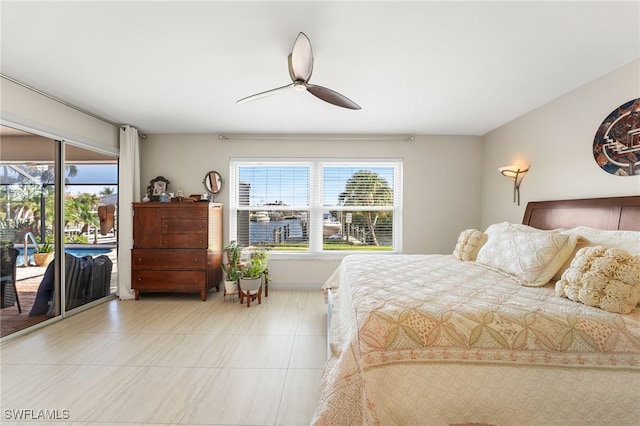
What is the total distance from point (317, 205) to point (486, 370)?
10.6ft

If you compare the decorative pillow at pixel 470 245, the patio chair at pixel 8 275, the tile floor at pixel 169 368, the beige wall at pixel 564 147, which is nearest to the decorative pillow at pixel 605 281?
the beige wall at pixel 564 147

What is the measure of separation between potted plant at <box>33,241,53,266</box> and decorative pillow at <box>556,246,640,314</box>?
4642 mm

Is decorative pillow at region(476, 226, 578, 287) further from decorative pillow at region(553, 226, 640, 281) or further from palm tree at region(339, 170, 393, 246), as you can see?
palm tree at region(339, 170, 393, 246)

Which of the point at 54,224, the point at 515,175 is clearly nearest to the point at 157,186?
the point at 54,224

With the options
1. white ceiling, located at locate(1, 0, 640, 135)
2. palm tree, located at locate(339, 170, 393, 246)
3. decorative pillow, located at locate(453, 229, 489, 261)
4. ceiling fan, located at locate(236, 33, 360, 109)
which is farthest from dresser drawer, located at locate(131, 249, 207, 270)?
decorative pillow, located at locate(453, 229, 489, 261)

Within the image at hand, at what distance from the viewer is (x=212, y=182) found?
4.17 m

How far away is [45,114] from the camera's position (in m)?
2.79

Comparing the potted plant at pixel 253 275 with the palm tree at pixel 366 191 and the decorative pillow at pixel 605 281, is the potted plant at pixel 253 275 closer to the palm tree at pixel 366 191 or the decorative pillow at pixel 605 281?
the palm tree at pixel 366 191

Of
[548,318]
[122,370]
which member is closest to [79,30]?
[122,370]

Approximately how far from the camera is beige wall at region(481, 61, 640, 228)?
2.22 metres

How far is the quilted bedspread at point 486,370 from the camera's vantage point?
119 cm

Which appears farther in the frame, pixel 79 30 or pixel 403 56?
pixel 403 56

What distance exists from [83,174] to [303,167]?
114 inches

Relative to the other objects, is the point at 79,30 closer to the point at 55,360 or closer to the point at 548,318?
the point at 55,360
